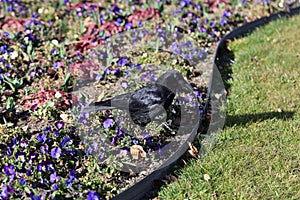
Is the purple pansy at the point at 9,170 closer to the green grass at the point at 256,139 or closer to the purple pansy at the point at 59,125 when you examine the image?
the purple pansy at the point at 59,125

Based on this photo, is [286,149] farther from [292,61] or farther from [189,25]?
[189,25]

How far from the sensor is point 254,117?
15.1 feet

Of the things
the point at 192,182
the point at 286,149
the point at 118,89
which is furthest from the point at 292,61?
the point at 192,182

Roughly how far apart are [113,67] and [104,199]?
76.3 inches

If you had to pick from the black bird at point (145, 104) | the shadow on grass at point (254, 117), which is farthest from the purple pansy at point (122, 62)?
the shadow on grass at point (254, 117)

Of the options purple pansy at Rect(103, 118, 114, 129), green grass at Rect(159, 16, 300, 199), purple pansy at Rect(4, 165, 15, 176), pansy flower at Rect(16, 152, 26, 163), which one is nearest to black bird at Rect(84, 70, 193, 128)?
purple pansy at Rect(103, 118, 114, 129)

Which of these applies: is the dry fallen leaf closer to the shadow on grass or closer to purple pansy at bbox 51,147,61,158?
purple pansy at bbox 51,147,61,158

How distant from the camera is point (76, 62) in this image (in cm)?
523

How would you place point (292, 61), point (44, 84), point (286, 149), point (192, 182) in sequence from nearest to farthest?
point (192, 182) < point (286, 149) < point (44, 84) < point (292, 61)

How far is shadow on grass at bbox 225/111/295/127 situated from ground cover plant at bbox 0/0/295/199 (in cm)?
34

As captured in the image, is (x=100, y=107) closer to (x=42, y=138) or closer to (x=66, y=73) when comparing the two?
(x=42, y=138)

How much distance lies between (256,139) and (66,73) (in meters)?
2.02

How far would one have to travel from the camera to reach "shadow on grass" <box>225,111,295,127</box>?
4539 millimetres

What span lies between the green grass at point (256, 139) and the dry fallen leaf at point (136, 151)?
36cm
